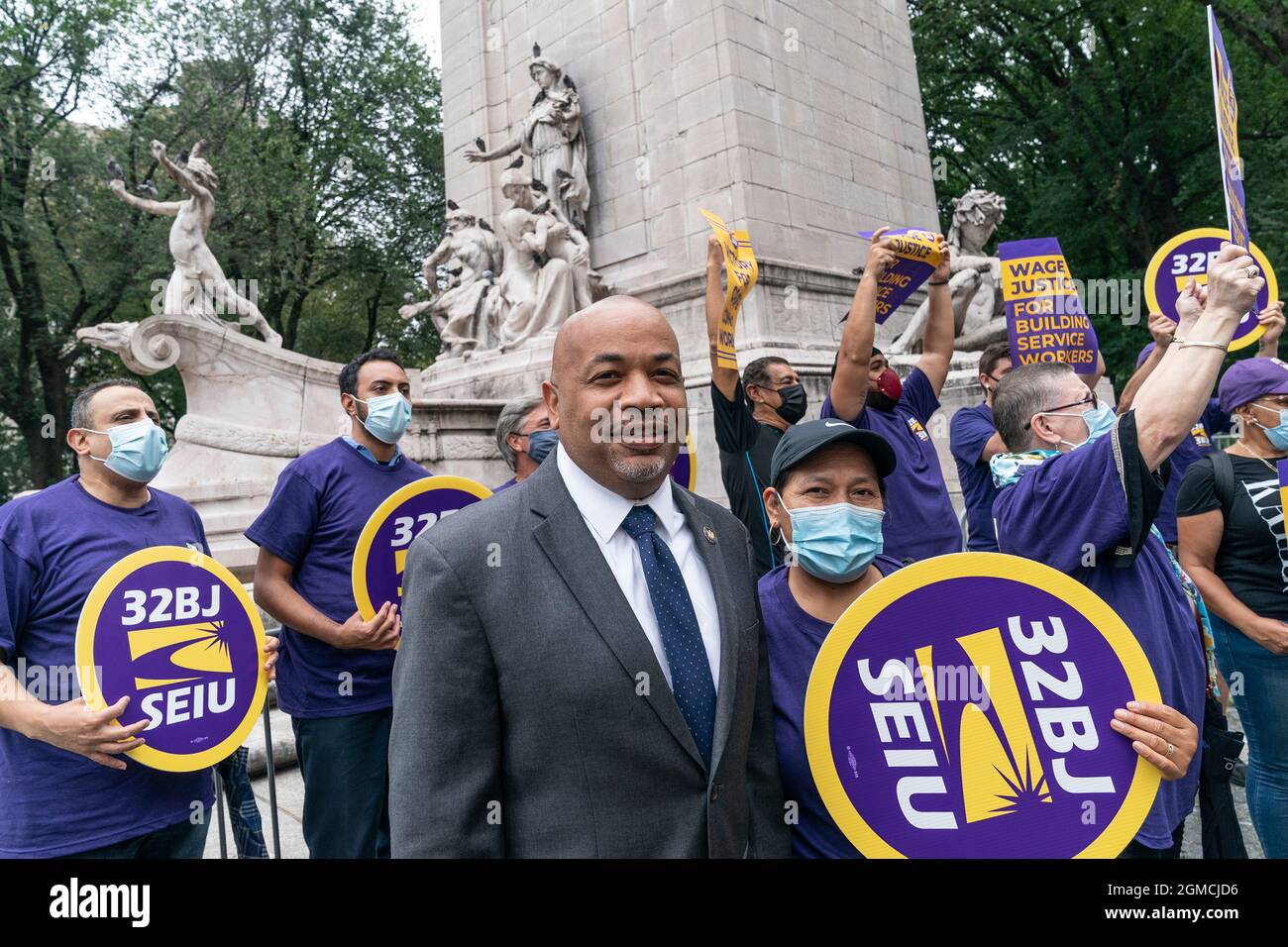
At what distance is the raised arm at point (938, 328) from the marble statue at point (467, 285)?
10.3 m

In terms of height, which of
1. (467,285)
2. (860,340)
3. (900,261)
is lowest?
(860,340)

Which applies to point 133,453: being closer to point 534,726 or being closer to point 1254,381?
point 534,726

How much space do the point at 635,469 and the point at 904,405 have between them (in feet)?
10.6

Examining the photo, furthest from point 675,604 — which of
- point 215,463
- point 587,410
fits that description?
point 215,463

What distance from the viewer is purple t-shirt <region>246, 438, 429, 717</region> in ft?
12.2

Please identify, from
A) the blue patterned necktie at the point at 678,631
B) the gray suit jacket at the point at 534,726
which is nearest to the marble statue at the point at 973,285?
the blue patterned necktie at the point at 678,631

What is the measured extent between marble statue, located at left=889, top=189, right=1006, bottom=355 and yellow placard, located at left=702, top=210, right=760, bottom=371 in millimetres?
8536

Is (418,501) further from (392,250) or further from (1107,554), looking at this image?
(392,250)

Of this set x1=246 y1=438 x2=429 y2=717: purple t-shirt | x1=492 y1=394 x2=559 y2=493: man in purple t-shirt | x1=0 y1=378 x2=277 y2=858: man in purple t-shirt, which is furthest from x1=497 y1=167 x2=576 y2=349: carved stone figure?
x1=0 y1=378 x2=277 y2=858: man in purple t-shirt

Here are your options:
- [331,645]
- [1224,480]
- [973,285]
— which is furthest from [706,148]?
[331,645]

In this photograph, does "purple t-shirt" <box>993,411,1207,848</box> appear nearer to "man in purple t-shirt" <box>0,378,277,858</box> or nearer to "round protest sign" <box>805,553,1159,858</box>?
"round protest sign" <box>805,553,1159,858</box>

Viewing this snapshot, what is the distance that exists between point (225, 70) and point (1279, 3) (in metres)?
26.4

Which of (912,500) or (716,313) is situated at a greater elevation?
(716,313)

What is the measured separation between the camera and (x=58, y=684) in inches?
119
